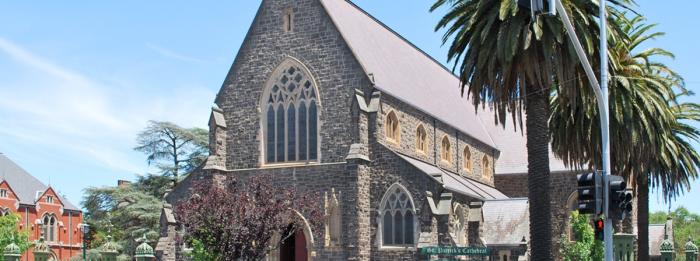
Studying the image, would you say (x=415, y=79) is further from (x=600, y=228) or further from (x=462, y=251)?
(x=600, y=228)

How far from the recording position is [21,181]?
84.7m

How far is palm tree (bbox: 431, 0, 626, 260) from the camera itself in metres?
29.6

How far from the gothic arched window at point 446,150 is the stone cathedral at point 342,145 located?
3.42 ft

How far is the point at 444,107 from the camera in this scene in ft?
178

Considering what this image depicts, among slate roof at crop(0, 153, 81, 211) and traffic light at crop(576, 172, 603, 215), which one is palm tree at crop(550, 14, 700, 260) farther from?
slate roof at crop(0, 153, 81, 211)

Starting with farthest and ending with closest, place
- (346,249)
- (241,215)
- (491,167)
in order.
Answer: (491,167)
(346,249)
(241,215)

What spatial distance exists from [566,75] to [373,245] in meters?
15.1

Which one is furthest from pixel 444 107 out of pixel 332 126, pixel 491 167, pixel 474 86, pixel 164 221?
pixel 474 86

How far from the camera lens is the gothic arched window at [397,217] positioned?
4166 cm

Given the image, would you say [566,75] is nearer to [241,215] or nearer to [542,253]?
[542,253]

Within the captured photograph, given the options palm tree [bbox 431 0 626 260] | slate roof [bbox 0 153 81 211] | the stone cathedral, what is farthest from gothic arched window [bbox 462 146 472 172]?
slate roof [bbox 0 153 81 211]

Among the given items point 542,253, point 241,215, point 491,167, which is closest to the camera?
point 542,253

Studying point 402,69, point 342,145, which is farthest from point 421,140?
point 342,145

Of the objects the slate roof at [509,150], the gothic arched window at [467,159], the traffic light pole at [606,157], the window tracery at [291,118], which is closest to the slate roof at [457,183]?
the gothic arched window at [467,159]
